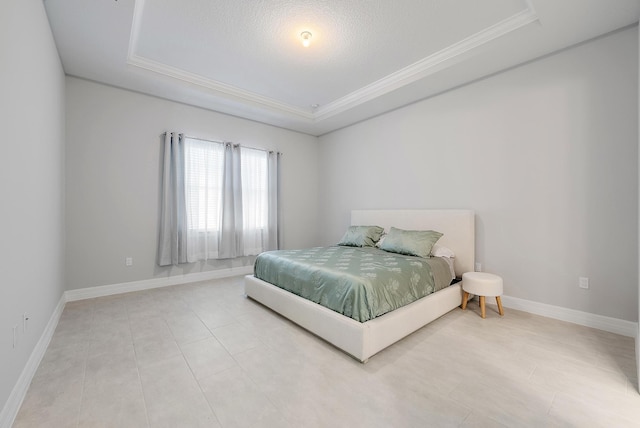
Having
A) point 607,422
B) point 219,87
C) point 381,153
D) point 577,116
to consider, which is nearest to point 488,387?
point 607,422

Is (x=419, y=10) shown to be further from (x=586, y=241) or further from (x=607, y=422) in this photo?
(x=607, y=422)

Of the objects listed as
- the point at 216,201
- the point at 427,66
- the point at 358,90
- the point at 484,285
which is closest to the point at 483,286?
the point at 484,285

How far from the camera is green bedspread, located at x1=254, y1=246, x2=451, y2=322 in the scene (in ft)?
7.23

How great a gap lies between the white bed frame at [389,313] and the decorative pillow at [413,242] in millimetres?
302

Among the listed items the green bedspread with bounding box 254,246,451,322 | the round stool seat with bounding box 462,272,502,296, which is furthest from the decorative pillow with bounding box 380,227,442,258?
the round stool seat with bounding box 462,272,502,296

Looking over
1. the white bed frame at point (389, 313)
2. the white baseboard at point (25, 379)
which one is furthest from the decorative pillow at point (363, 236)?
the white baseboard at point (25, 379)

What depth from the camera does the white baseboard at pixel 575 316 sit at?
2470 millimetres

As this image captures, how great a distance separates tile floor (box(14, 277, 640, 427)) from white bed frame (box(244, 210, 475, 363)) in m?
0.11

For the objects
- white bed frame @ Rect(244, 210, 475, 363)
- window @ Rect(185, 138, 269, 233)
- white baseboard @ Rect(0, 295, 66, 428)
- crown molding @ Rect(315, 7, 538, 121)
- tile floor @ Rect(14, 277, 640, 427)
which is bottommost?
tile floor @ Rect(14, 277, 640, 427)

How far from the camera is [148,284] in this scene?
3.92 m

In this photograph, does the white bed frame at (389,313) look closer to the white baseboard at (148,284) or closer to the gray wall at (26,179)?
the white baseboard at (148,284)

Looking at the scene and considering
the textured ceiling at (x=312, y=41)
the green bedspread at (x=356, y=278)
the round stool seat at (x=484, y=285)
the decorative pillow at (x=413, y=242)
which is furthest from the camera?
the decorative pillow at (x=413, y=242)

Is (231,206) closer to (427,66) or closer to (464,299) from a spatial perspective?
(427,66)

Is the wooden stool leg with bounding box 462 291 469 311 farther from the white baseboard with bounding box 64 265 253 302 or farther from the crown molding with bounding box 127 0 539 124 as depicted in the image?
the white baseboard with bounding box 64 265 253 302
